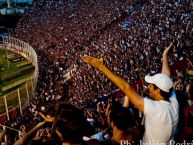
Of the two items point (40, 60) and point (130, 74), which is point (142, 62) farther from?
point (40, 60)

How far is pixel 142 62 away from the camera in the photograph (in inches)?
743

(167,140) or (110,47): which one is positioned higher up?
(167,140)

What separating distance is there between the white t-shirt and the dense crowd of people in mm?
147

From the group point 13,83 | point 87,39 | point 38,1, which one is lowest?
point 13,83

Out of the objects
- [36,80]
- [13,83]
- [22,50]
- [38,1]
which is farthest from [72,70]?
[38,1]

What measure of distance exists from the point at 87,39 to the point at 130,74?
17.5 metres


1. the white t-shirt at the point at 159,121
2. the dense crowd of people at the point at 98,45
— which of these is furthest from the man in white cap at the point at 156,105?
the dense crowd of people at the point at 98,45

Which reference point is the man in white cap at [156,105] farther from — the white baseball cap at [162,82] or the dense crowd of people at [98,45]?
the dense crowd of people at [98,45]

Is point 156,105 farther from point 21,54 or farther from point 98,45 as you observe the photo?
point 21,54

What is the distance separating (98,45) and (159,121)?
25460mm

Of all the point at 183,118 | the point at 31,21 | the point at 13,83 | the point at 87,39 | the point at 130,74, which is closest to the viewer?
the point at 183,118

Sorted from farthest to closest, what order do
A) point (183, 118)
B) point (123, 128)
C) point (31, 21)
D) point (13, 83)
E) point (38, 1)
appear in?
point (38, 1), point (31, 21), point (13, 83), point (183, 118), point (123, 128)

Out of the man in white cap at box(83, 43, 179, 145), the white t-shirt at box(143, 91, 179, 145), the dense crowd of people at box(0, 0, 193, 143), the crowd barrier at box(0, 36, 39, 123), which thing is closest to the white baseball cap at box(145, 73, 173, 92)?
the man in white cap at box(83, 43, 179, 145)

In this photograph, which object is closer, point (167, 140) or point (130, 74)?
point (167, 140)
